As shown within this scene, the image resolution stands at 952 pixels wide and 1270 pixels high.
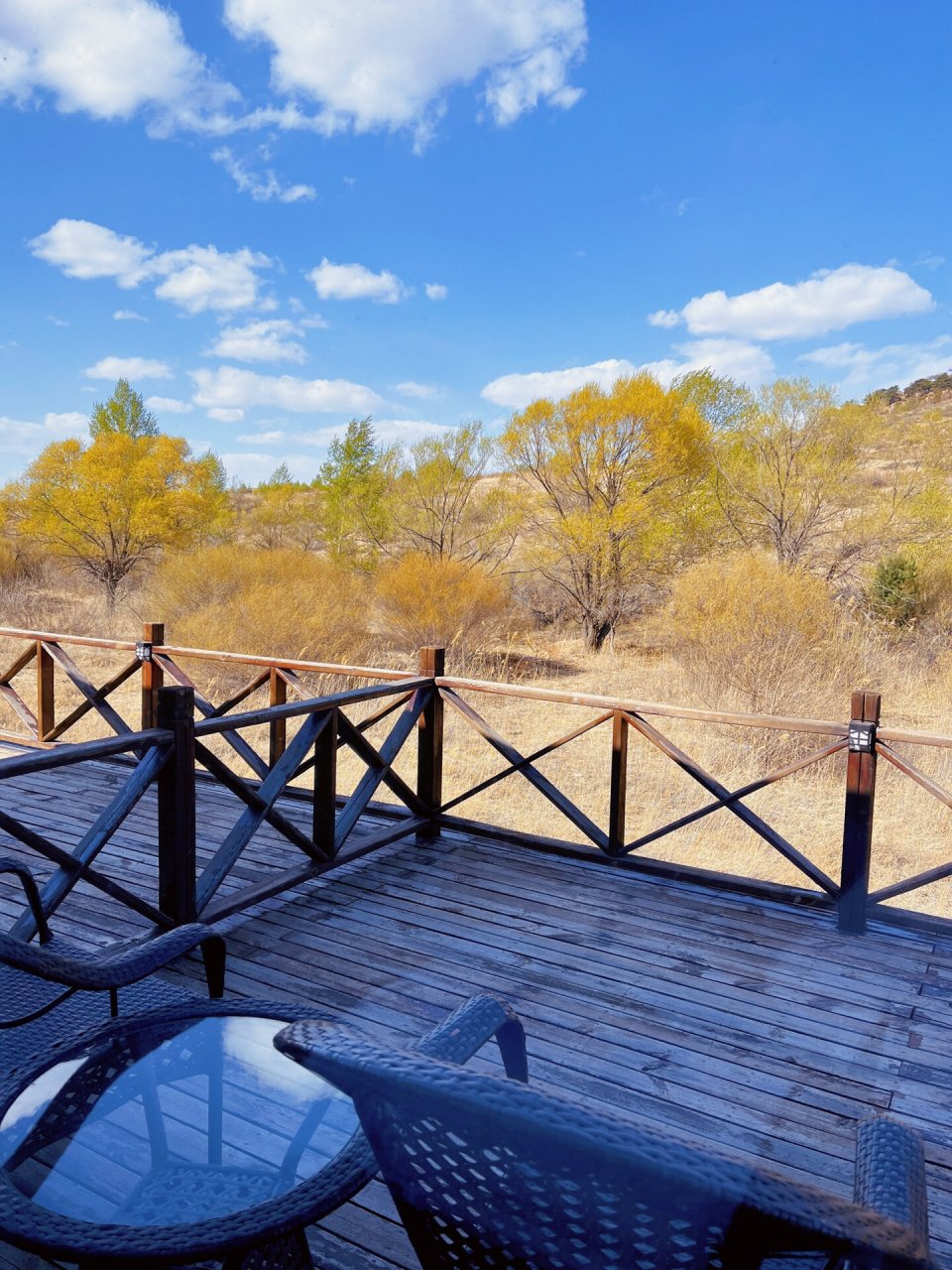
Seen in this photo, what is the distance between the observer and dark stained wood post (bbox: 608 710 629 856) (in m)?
3.81

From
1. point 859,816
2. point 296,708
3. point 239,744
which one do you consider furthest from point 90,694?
point 859,816

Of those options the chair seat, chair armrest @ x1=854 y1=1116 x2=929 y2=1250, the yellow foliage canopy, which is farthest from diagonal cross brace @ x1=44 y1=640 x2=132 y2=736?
the yellow foliage canopy

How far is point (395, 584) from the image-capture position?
47.5 ft

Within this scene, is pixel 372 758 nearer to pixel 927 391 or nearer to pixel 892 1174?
pixel 892 1174

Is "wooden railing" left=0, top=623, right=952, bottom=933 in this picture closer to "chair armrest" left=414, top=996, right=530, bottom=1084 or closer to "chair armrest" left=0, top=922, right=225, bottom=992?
"chair armrest" left=0, top=922, right=225, bottom=992

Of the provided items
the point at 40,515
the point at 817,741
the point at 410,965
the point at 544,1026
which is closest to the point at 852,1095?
the point at 544,1026

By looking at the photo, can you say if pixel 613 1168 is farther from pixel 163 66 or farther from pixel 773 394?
pixel 773 394

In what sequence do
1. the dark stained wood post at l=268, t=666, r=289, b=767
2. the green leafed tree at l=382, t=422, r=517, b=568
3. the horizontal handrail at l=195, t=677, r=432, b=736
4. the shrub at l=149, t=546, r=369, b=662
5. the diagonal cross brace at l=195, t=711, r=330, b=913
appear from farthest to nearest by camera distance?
the green leafed tree at l=382, t=422, r=517, b=568 → the shrub at l=149, t=546, r=369, b=662 → the dark stained wood post at l=268, t=666, r=289, b=767 → the diagonal cross brace at l=195, t=711, r=330, b=913 → the horizontal handrail at l=195, t=677, r=432, b=736

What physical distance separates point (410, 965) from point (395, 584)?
11853mm

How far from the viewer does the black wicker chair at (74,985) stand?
1364 millimetres

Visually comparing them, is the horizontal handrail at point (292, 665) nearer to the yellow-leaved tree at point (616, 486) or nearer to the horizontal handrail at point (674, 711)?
the horizontal handrail at point (674, 711)

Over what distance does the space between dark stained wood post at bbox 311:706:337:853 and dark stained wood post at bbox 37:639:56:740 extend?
3.16 meters

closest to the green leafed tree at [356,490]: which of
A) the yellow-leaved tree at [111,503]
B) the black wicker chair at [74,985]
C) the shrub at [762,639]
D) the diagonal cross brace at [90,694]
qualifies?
the yellow-leaved tree at [111,503]

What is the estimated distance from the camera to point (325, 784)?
3.58 m
